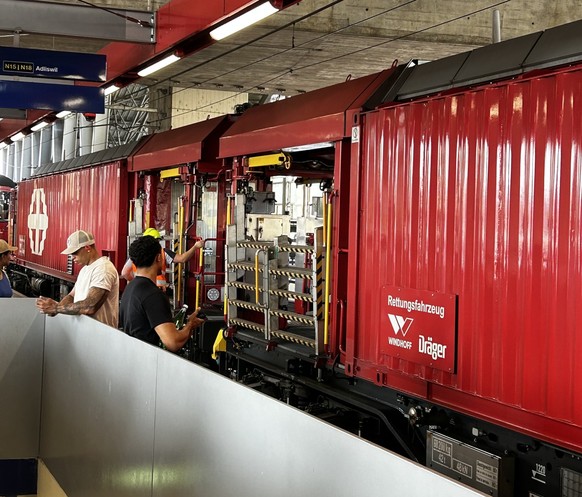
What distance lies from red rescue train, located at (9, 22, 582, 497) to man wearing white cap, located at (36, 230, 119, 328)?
4.60ft

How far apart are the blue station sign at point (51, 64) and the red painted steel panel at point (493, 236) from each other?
6.22m

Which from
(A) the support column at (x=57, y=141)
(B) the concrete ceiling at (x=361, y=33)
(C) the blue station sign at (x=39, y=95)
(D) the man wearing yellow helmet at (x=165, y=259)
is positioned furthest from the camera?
(A) the support column at (x=57, y=141)

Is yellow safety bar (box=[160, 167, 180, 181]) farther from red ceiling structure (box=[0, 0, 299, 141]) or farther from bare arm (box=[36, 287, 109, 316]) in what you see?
bare arm (box=[36, 287, 109, 316])

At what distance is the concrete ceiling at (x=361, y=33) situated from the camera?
42.1 feet

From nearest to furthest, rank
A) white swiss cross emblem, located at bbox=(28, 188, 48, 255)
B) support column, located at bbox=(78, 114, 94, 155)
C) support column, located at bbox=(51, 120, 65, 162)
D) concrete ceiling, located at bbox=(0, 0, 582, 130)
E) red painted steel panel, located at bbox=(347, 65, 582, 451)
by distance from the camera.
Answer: red painted steel panel, located at bbox=(347, 65, 582, 451) → concrete ceiling, located at bbox=(0, 0, 582, 130) → white swiss cross emblem, located at bbox=(28, 188, 48, 255) → support column, located at bbox=(78, 114, 94, 155) → support column, located at bbox=(51, 120, 65, 162)

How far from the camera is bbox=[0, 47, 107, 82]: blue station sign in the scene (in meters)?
10.9

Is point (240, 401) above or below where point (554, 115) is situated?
below

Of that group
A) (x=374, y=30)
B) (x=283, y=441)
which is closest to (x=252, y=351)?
(x=283, y=441)

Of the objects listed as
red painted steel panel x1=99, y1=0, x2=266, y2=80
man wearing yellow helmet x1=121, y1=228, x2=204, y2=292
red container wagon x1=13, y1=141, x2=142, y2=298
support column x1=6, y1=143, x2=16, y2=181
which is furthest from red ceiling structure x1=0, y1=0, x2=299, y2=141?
support column x1=6, y1=143, x2=16, y2=181

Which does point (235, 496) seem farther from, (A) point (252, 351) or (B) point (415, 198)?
(A) point (252, 351)

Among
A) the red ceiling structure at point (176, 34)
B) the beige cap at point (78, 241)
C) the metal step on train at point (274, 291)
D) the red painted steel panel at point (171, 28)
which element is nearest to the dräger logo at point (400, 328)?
the metal step on train at point (274, 291)

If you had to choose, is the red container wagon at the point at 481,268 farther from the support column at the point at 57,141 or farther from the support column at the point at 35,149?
the support column at the point at 35,149

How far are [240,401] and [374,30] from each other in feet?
34.1

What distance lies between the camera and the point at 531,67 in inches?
191
